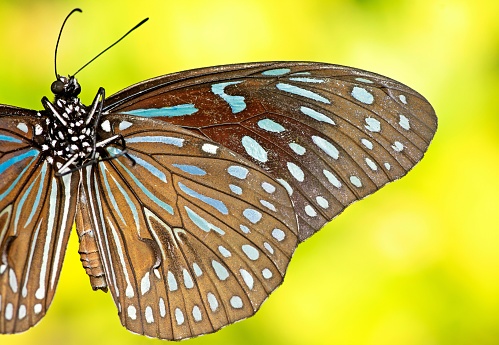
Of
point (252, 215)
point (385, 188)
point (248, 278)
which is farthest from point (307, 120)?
point (385, 188)

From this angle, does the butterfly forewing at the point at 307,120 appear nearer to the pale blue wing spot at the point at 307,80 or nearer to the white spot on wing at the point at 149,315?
the pale blue wing spot at the point at 307,80

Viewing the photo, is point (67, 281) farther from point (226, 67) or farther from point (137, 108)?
point (226, 67)

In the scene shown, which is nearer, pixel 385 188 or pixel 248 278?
pixel 248 278

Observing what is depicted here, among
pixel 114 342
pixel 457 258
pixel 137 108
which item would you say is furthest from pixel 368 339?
pixel 137 108

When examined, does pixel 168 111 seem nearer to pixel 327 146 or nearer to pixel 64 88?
pixel 64 88

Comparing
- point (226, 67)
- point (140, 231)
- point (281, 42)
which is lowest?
point (140, 231)

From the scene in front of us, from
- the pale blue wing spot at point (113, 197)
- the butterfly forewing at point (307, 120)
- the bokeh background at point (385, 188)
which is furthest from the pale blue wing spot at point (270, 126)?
the bokeh background at point (385, 188)

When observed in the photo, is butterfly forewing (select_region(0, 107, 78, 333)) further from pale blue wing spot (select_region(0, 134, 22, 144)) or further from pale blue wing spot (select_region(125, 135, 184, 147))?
pale blue wing spot (select_region(125, 135, 184, 147))
